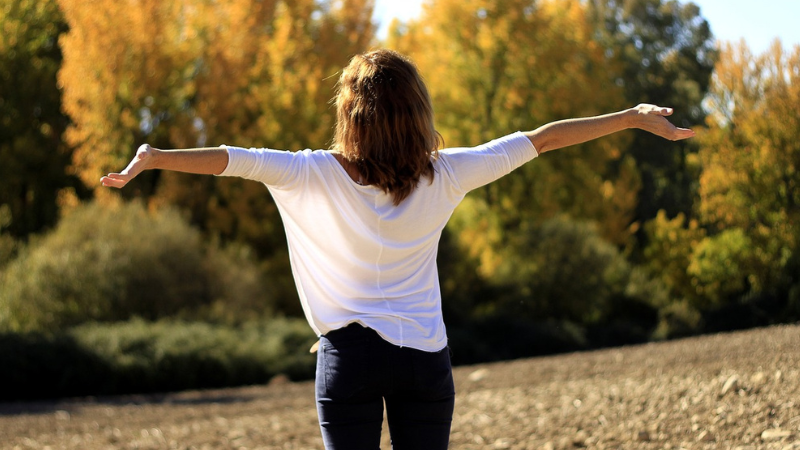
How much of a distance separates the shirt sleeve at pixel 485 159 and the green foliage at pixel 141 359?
12053 mm

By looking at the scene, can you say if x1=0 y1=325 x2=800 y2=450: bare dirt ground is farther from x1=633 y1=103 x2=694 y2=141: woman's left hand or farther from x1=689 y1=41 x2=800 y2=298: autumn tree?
x1=689 y1=41 x2=800 y2=298: autumn tree

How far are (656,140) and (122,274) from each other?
20.3 meters

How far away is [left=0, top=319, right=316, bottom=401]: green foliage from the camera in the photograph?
13492mm

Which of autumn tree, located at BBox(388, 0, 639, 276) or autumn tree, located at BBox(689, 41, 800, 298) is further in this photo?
autumn tree, located at BBox(388, 0, 639, 276)

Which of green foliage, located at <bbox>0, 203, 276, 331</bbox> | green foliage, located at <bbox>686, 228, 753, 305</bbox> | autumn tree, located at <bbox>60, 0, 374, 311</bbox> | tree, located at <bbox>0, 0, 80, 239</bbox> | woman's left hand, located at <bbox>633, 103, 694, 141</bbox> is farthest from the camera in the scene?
tree, located at <bbox>0, 0, 80, 239</bbox>

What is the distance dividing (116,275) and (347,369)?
1471cm

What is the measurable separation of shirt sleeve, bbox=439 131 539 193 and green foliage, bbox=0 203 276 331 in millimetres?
14386

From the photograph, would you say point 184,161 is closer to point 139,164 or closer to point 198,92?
point 139,164

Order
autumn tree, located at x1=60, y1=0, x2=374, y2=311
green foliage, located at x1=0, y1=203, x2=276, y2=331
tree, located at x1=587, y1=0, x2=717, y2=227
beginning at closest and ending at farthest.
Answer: green foliage, located at x1=0, y1=203, x2=276, y2=331, autumn tree, located at x1=60, y1=0, x2=374, y2=311, tree, located at x1=587, y1=0, x2=717, y2=227

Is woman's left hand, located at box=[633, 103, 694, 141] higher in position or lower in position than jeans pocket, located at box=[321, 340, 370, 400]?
higher

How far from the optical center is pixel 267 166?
2523mm

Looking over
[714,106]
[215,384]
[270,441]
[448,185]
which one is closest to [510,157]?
[448,185]

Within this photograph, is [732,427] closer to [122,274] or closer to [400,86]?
[400,86]

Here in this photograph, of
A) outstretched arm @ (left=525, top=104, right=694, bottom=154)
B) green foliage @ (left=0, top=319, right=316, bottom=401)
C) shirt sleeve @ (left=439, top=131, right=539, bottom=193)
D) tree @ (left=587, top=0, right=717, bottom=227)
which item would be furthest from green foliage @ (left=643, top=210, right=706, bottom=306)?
shirt sleeve @ (left=439, top=131, right=539, bottom=193)
